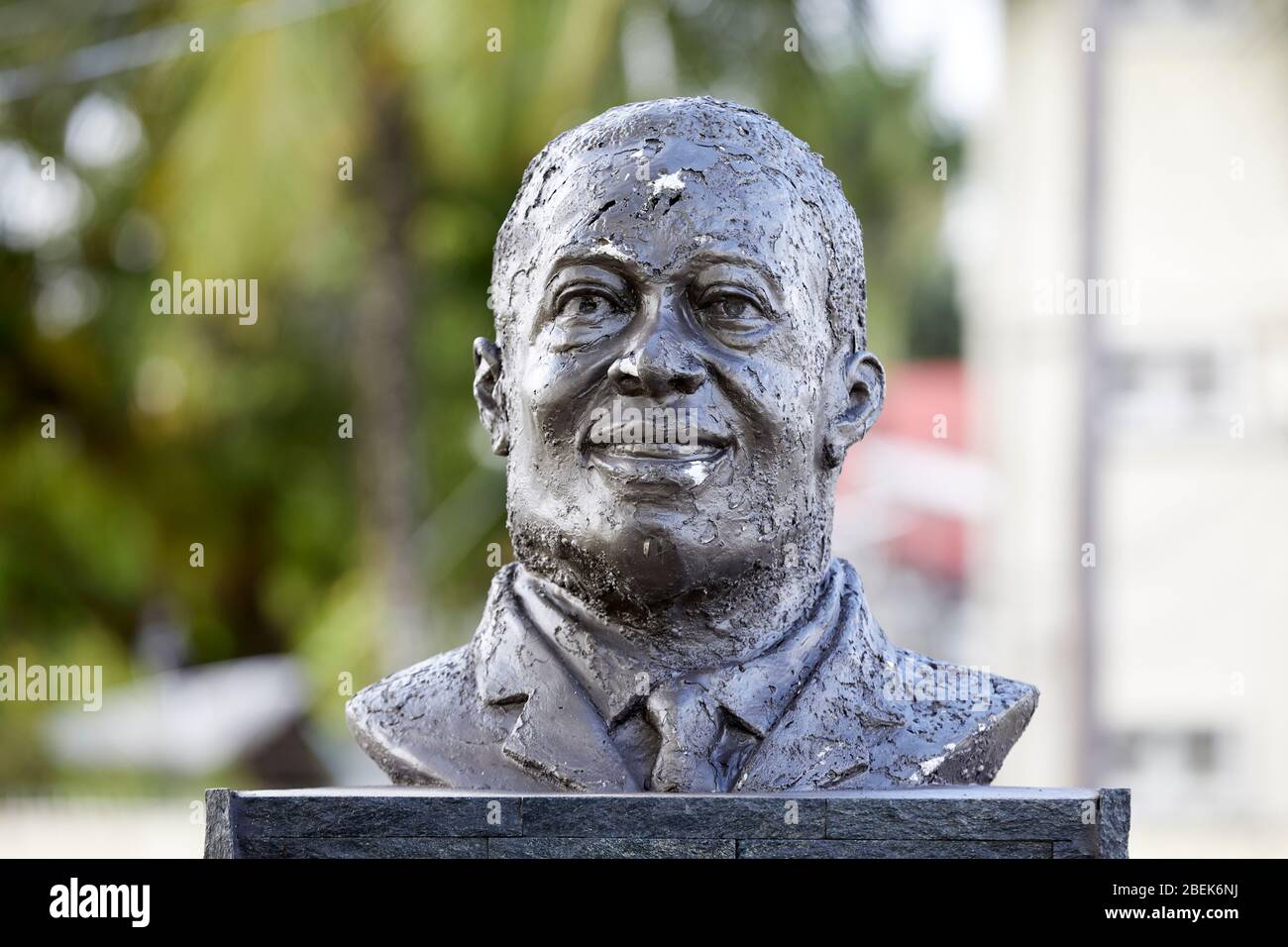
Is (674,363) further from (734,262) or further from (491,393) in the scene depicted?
(491,393)

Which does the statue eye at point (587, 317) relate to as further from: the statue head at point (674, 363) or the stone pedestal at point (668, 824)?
the stone pedestal at point (668, 824)

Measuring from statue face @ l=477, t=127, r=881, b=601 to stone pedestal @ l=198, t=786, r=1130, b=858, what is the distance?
0.50m

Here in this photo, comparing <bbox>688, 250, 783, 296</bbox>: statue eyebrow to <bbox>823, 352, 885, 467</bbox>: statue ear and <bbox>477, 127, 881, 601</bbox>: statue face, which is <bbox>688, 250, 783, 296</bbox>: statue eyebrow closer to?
<bbox>477, 127, 881, 601</bbox>: statue face

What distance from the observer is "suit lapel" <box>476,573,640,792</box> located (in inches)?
156

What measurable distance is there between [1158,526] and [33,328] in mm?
7572

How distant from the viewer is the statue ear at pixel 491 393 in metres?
4.34

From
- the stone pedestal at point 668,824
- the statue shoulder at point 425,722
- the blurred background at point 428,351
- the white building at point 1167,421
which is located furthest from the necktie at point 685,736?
the white building at point 1167,421

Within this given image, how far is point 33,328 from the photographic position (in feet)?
40.6

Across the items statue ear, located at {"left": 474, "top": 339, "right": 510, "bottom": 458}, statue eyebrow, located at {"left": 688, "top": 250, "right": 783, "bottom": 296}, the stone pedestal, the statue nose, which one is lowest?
the stone pedestal

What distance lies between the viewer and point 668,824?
3.73 metres

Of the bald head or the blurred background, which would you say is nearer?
the bald head

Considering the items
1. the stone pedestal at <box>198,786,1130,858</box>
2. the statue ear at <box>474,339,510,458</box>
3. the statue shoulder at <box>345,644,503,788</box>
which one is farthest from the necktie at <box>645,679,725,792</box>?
the statue ear at <box>474,339,510,458</box>

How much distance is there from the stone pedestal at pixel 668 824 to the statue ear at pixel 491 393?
0.88 metres

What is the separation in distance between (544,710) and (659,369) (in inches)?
30.9
